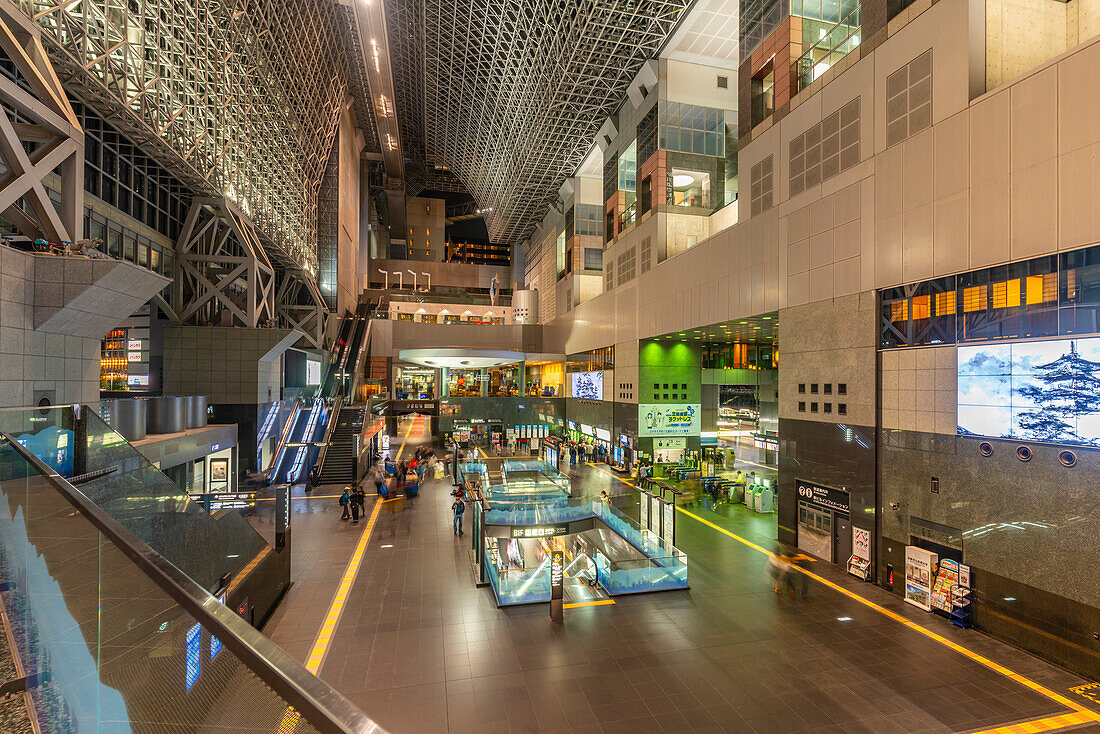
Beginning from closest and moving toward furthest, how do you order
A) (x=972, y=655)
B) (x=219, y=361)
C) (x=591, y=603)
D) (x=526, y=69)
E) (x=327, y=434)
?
1. (x=972, y=655)
2. (x=591, y=603)
3. (x=219, y=361)
4. (x=327, y=434)
5. (x=526, y=69)

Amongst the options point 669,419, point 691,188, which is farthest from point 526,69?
point 669,419

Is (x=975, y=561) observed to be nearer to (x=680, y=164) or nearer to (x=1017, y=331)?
(x=1017, y=331)

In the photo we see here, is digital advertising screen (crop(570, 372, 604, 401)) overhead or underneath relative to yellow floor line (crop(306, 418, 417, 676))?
overhead

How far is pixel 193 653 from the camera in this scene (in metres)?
1.82

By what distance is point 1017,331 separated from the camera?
9805mm

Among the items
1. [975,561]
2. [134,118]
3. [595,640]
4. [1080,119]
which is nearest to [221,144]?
[134,118]

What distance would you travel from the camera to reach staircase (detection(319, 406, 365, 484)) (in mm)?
25203

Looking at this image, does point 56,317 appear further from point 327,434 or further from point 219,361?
point 327,434

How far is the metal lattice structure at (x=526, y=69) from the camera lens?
2495cm

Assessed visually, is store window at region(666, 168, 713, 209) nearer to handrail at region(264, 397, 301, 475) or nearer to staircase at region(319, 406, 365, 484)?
staircase at region(319, 406, 365, 484)

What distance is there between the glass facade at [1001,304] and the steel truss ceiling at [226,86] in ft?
67.7

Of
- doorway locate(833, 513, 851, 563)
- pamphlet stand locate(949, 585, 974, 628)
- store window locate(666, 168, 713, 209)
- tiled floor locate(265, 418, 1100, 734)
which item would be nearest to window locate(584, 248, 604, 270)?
store window locate(666, 168, 713, 209)

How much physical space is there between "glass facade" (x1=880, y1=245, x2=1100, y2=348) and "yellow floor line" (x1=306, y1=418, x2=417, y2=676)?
1314 centimetres

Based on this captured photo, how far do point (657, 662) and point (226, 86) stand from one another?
1025 inches
